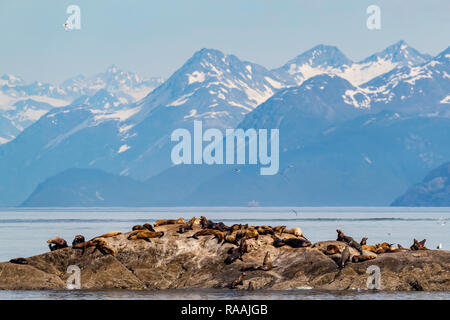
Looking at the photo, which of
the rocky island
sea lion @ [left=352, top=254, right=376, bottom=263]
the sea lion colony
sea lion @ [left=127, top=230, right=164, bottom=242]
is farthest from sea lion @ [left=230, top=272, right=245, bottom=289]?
sea lion @ [left=352, top=254, right=376, bottom=263]

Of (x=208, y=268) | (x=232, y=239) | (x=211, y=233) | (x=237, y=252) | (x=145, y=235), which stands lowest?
(x=208, y=268)

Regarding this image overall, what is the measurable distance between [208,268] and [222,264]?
804 mm

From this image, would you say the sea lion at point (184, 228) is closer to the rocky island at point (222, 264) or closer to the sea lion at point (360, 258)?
the rocky island at point (222, 264)

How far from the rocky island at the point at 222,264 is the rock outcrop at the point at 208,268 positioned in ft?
0.17

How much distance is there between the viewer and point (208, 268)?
154 feet

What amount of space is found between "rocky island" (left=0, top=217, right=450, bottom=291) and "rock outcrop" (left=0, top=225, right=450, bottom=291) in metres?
0.05

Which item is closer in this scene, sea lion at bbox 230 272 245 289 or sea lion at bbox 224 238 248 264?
sea lion at bbox 230 272 245 289

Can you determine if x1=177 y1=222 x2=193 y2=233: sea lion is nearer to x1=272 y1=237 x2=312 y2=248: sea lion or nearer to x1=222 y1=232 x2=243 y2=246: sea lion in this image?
x1=222 y1=232 x2=243 y2=246: sea lion

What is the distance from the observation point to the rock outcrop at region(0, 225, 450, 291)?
45.3m

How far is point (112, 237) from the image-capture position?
49562mm

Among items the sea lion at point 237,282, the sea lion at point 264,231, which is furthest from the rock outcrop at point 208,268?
the sea lion at point 264,231

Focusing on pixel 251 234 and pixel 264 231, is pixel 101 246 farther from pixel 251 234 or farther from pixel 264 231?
pixel 264 231

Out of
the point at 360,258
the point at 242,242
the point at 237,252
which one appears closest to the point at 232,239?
the point at 242,242

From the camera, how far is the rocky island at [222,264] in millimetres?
45375
